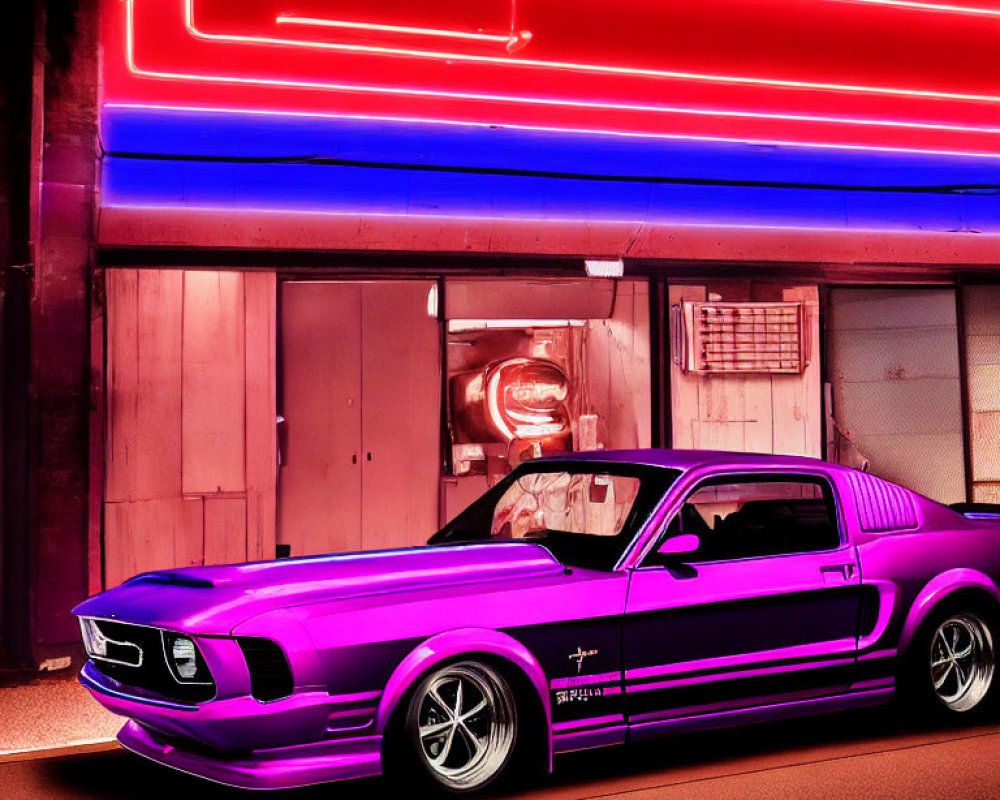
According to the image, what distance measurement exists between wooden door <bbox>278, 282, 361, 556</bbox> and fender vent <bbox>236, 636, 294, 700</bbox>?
212 inches

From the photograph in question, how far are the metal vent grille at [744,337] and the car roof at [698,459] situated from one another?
4.55 m

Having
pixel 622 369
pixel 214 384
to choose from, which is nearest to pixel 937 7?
pixel 622 369

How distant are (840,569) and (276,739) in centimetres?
302

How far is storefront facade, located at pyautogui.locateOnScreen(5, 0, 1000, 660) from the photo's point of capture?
10125 millimetres

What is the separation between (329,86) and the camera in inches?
416

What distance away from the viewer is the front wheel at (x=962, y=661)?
6.90 m

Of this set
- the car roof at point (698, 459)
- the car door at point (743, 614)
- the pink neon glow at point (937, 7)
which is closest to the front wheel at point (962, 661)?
the car door at point (743, 614)

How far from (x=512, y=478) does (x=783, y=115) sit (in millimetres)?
6058

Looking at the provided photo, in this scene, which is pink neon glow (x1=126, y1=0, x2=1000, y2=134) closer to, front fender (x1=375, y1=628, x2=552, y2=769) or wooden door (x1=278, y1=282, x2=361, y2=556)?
wooden door (x1=278, y1=282, x2=361, y2=556)

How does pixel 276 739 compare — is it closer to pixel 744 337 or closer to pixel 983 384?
pixel 744 337

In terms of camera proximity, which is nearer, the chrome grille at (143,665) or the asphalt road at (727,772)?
the chrome grille at (143,665)

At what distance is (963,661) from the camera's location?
7.11 meters

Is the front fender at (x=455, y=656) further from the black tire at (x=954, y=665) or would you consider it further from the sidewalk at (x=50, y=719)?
the sidewalk at (x=50, y=719)

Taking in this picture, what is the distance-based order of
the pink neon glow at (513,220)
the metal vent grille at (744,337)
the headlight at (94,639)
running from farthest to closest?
the metal vent grille at (744,337) < the pink neon glow at (513,220) < the headlight at (94,639)
